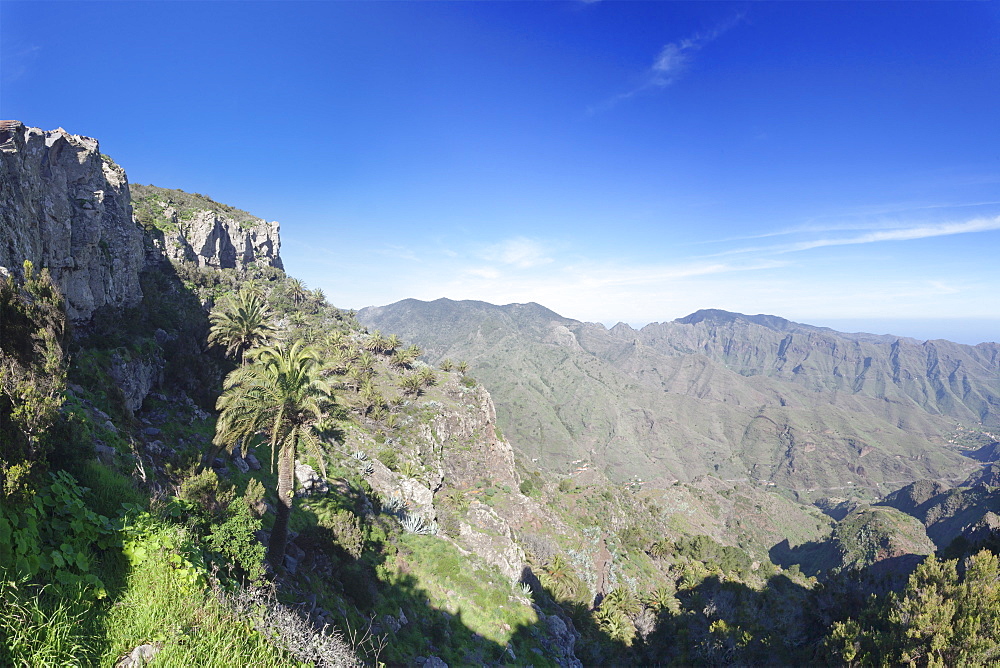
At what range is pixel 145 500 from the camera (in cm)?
745

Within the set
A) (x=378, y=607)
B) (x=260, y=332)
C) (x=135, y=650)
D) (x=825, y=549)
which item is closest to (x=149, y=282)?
(x=260, y=332)

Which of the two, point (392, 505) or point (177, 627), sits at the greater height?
point (177, 627)

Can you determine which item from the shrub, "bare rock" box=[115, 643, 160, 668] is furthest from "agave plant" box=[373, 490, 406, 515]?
"bare rock" box=[115, 643, 160, 668]

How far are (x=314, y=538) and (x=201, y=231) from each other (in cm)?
6055

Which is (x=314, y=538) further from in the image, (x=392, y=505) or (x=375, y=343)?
(x=375, y=343)

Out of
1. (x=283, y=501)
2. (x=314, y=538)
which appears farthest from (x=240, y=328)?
(x=283, y=501)

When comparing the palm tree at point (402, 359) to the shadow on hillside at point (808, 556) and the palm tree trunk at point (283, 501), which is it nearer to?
the palm tree trunk at point (283, 501)

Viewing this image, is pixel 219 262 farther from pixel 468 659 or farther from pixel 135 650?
pixel 135 650

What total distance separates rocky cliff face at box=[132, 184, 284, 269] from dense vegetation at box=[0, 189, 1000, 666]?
15.7ft

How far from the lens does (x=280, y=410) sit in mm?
14375

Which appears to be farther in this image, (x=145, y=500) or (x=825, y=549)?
(x=825, y=549)

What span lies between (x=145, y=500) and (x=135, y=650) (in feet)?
14.1

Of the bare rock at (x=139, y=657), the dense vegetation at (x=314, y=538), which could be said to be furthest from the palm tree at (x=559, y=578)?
the bare rock at (x=139, y=657)

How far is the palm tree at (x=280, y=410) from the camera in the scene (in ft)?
48.2
